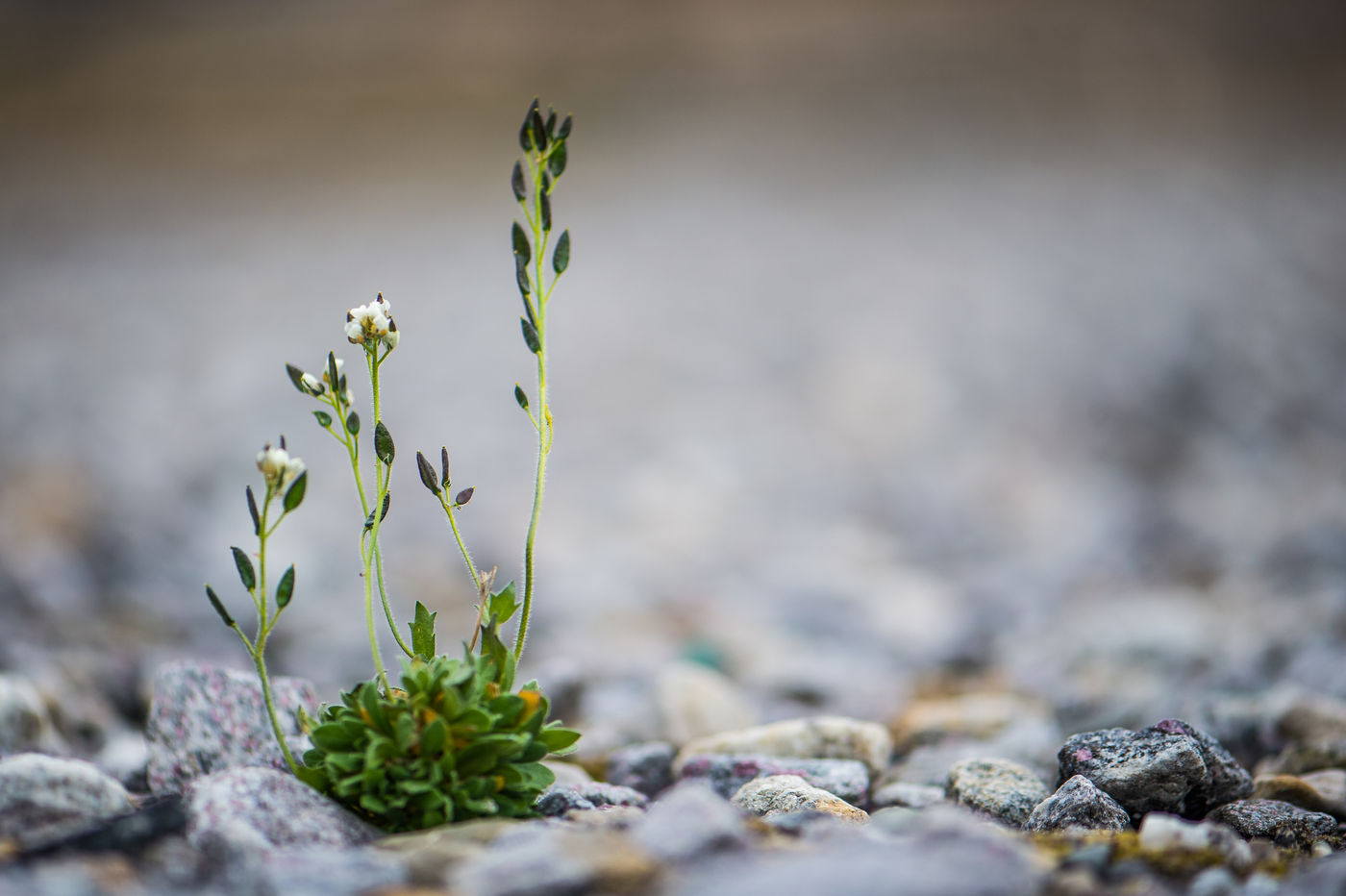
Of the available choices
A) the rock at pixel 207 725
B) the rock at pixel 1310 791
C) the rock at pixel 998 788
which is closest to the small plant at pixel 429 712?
the rock at pixel 207 725

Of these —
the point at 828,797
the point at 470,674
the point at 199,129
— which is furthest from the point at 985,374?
the point at 199,129

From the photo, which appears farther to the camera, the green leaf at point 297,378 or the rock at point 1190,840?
the green leaf at point 297,378

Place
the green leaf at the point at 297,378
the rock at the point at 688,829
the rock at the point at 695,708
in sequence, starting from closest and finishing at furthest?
the rock at the point at 688,829, the green leaf at the point at 297,378, the rock at the point at 695,708

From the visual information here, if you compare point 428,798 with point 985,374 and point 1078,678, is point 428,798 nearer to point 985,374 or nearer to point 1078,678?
point 1078,678

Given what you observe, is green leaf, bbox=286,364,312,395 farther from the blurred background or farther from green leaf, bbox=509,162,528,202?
the blurred background

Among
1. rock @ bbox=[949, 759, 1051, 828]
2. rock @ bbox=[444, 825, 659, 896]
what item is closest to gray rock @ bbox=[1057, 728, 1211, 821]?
rock @ bbox=[949, 759, 1051, 828]

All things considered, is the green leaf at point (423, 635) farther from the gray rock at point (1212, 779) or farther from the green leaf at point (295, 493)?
the gray rock at point (1212, 779)
